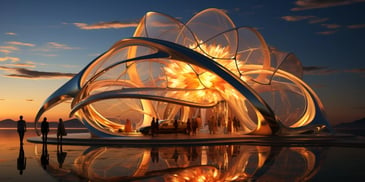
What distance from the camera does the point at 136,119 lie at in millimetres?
31984

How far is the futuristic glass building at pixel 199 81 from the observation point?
912 inches

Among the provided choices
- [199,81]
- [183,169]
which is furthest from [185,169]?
[199,81]

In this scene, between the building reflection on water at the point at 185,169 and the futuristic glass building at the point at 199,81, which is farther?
the futuristic glass building at the point at 199,81

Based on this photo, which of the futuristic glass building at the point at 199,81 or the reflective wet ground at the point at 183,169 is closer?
the reflective wet ground at the point at 183,169

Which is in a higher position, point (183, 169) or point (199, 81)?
point (199, 81)

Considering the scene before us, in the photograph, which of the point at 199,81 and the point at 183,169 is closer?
the point at 183,169

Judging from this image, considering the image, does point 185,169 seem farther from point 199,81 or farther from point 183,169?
point 199,81

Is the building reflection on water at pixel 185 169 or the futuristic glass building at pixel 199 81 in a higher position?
the futuristic glass building at pixel 199 81

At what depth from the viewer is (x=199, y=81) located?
30.3m

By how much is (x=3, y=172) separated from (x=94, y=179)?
2885 mm

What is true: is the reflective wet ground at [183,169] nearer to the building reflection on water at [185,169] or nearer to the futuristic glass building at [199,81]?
the building reflection on water at [185,169]

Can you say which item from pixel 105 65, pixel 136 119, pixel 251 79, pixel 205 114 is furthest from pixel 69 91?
pixel 205 114

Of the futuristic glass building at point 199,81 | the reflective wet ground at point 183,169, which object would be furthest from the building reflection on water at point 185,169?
the futuristic glass building at point 199,81

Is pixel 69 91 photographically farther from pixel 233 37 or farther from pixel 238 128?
pixel 238 128
